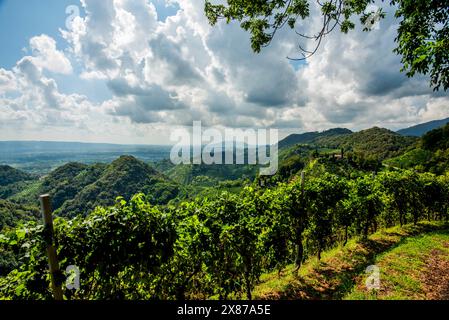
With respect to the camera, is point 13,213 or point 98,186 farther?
point 98,186

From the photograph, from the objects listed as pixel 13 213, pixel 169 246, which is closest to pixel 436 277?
pixel 169 246

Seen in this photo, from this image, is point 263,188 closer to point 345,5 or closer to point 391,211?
point 345,5

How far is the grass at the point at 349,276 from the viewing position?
572 cm

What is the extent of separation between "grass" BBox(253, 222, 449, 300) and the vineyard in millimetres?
683

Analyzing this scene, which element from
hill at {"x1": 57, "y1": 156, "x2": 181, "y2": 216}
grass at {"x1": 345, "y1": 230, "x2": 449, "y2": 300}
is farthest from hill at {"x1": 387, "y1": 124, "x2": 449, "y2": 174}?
hill at {"x1": 57, "y1": 156, "x2": 181, "y2": 216}

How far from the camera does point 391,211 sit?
15766mm

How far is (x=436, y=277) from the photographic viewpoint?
650 centimetres

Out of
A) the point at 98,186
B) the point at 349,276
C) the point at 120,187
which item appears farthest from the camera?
the point at 120,187

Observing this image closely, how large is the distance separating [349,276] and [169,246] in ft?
18.6

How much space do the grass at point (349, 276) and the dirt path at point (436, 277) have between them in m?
0.22

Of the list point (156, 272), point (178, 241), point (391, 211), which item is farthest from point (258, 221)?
point (391, 211)

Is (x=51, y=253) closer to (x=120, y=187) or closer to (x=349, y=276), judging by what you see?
(x=349, y=276)
